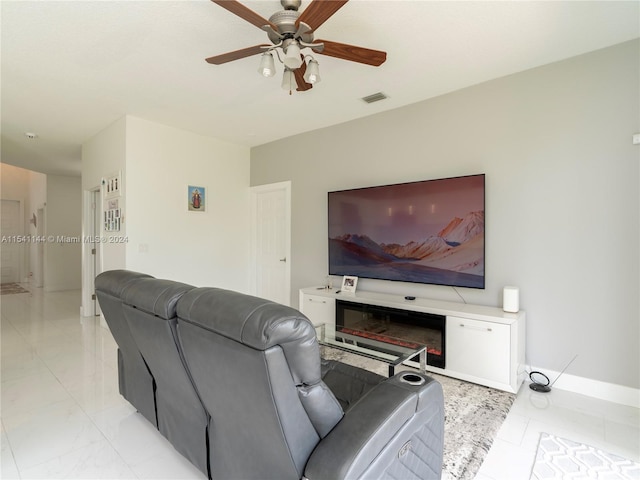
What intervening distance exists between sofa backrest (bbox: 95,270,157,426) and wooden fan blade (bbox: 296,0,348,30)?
5.33 ft

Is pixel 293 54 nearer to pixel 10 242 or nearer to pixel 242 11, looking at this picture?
pixel 242 11

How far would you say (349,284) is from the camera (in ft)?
12.6

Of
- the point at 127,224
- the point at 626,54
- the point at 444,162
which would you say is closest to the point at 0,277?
the point at 127,224

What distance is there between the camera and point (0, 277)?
28.3 ft

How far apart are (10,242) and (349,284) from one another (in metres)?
9.54

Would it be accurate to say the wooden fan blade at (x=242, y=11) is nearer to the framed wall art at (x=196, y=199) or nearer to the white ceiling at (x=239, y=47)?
the white ceiling at (x=239, y=47)

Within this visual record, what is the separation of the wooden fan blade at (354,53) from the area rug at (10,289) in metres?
8.76

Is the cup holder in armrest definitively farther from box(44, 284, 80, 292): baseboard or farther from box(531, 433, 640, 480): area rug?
box(44, 284, 80, 292): baseboard

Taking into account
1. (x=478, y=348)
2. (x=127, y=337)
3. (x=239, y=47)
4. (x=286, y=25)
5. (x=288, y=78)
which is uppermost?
(x=239, y=47)

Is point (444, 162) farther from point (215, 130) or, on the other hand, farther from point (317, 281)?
point (215, 130)

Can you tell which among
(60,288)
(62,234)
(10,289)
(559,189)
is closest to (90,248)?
(62,234)

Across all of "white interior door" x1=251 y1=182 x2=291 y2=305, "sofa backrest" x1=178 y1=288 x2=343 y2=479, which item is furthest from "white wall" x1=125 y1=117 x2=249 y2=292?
"sofa backrest" x1=178 y1=288 x2=343 y2=479

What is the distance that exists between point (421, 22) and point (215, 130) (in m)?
3.06

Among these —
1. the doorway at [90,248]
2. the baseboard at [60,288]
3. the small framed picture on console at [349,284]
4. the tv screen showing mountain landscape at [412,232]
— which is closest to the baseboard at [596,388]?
the tv screen showing mountain landscape at [412,232]
